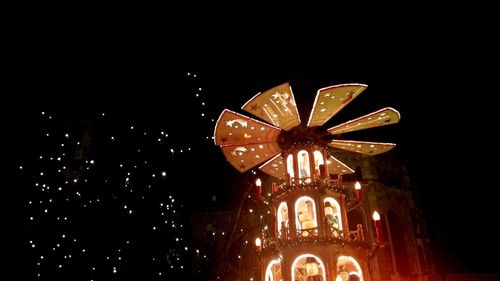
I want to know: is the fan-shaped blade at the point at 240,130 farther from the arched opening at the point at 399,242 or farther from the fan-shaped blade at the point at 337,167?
the arched opening at the point at 399,242

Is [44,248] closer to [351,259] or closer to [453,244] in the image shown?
[351,259]

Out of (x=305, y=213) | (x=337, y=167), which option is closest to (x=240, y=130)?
(x=305, y=213)

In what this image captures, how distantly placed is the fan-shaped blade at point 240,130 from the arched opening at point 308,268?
520cm

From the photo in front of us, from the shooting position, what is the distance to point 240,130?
15641 mm

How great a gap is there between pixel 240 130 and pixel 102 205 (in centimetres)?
668

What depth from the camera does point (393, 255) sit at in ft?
76.9

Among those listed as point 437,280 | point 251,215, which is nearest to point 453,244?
point 437,280

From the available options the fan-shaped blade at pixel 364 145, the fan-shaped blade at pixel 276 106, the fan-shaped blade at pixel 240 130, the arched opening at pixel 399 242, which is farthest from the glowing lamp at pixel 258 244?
the arched opening at pixel 399 242

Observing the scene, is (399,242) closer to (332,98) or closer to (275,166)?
(275,166)

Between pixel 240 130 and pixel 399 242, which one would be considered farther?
pixel 399 242

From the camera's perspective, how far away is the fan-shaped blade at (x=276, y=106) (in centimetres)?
1424

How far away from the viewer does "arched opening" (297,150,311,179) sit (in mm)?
16469

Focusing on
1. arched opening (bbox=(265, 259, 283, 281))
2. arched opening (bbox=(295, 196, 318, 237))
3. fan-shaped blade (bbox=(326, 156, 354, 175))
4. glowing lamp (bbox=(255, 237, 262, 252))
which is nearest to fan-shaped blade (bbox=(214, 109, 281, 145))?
arched opening (bbox=(295, 196, 318, 237))

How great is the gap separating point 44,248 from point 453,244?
24.5 metres
